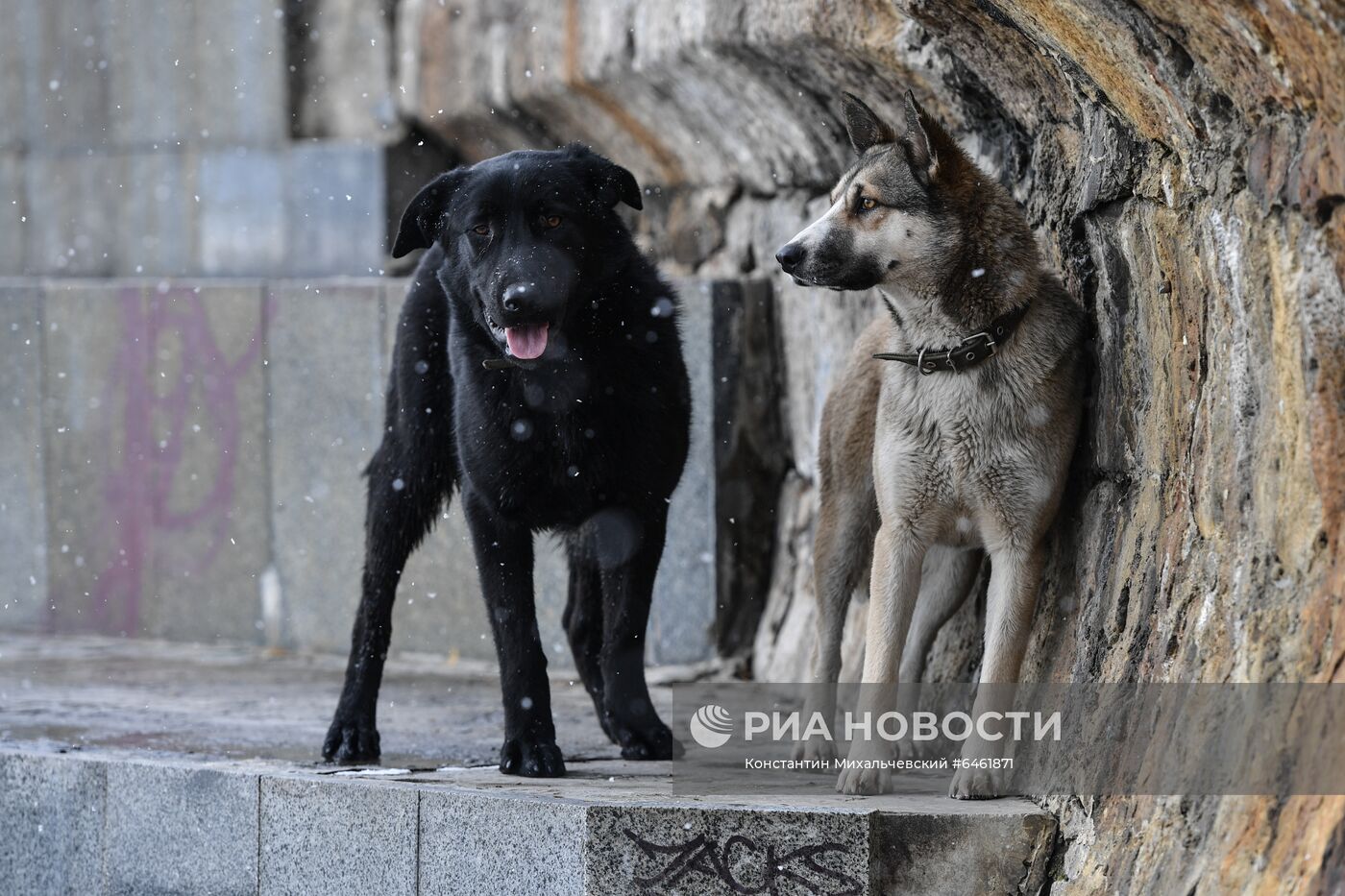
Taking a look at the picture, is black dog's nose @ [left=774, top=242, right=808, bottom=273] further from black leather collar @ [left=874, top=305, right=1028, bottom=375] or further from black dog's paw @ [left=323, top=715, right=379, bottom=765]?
black dog's paw @ [left=323, top=715, right=379, bottom=765]

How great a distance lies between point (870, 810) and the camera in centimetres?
362

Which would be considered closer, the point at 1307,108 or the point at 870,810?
the point at 1307,108

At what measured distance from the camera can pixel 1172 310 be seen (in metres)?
3.72

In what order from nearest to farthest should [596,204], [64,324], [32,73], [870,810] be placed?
[870,810] < [596,204] < [64,324] < [32,73]

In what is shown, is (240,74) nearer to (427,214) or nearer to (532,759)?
(427,214)

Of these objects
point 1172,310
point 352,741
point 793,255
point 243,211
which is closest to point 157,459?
point 243,211

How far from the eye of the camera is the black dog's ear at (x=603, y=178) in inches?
176

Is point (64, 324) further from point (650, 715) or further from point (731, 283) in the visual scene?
point (650, 715)

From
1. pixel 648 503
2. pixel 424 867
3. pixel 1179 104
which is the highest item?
pixel 1179 104

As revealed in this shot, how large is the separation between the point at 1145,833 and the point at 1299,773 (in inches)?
19.4

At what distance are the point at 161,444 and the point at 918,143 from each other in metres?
5.03

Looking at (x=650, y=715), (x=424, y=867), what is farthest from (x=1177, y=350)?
(x=424, y=867)

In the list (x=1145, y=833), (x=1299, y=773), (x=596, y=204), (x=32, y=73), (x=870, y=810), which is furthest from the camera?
(x=32, y=73)

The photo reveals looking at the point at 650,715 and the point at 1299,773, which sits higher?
the point at 1299,773
